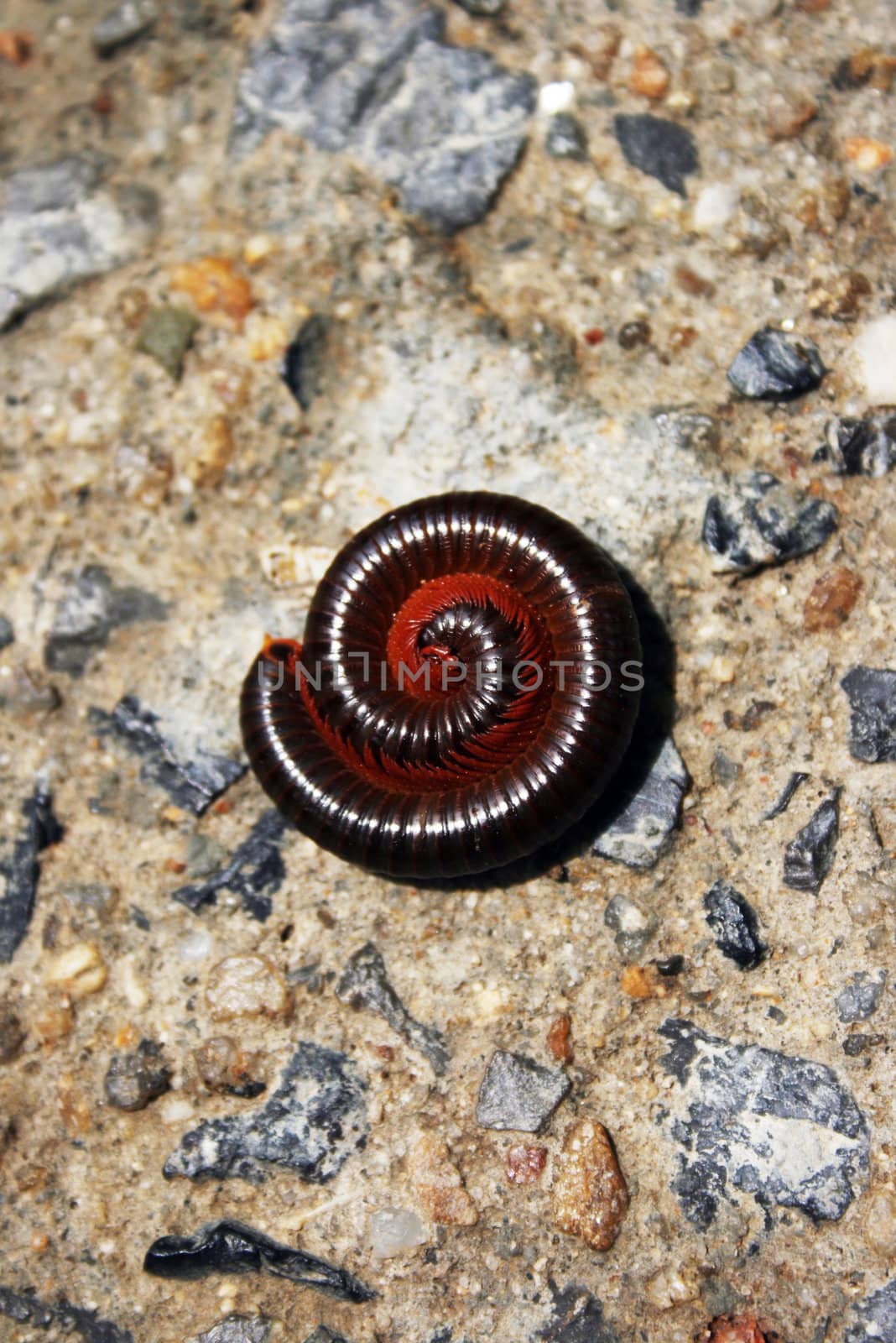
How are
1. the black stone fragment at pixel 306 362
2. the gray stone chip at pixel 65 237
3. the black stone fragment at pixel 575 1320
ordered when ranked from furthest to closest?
the gray stone chip at pixel 65 237 → the black stone fragment at pixel 306 362 → the black stone fragment at pixel 575 1320

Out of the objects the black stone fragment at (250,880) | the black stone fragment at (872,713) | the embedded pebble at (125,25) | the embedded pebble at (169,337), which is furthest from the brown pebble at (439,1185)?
the embedded pebble at (125,25)

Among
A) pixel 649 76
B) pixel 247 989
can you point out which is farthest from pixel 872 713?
pixel 649 76

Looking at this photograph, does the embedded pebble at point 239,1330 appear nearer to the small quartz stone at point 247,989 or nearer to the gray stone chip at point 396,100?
the small quartz stone at point 247,989

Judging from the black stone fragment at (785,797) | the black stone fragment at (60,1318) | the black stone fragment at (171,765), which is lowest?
the black stone fragment at (60,1318)

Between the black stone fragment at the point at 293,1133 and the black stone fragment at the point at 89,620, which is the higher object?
the black stone fragment at the point at 89,620

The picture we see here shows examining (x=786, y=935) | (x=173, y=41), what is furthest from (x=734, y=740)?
(x=173, y=41)

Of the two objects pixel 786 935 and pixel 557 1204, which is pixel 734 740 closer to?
pixel 786 935

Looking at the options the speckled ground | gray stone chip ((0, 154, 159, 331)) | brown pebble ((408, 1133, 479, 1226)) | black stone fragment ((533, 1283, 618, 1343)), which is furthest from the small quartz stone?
gray stone chip ((0, 154, 159, 331))
